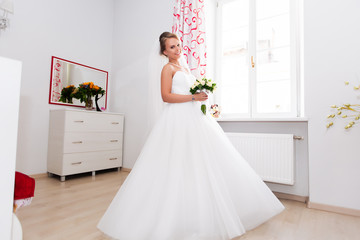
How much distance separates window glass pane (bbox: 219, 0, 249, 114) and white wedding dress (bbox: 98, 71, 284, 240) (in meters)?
1.37

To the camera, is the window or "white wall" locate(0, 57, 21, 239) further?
the window

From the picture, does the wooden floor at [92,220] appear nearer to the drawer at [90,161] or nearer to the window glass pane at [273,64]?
the drawer at [90,161]

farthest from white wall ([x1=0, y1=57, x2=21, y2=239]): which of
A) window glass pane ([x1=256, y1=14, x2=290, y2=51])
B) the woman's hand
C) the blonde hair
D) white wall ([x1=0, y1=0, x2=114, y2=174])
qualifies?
window glass pane ([x1=256, y1=14, x2=290, y2=51])

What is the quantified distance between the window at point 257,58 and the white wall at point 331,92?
422 mm

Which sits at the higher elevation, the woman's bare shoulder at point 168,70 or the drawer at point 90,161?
the woman's bare shoulder at point 168,70

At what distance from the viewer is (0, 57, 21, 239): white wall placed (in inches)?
31.9

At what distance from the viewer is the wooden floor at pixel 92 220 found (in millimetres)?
1477

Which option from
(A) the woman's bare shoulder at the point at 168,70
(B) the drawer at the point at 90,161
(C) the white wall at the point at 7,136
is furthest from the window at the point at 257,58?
(C) the white wall at the point at 7,136

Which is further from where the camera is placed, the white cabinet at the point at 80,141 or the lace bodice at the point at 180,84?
the white cabinet at the point at 80,141

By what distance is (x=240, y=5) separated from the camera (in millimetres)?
3031

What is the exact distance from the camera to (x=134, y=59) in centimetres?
385

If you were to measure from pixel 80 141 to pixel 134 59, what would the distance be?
1733 mm

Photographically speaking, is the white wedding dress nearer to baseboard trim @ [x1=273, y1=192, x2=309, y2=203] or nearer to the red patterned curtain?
baseboard trim @ [x1=273, y1=192, x2=309, y2=203]

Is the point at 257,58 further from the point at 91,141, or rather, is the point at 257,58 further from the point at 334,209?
the point at 91,141
